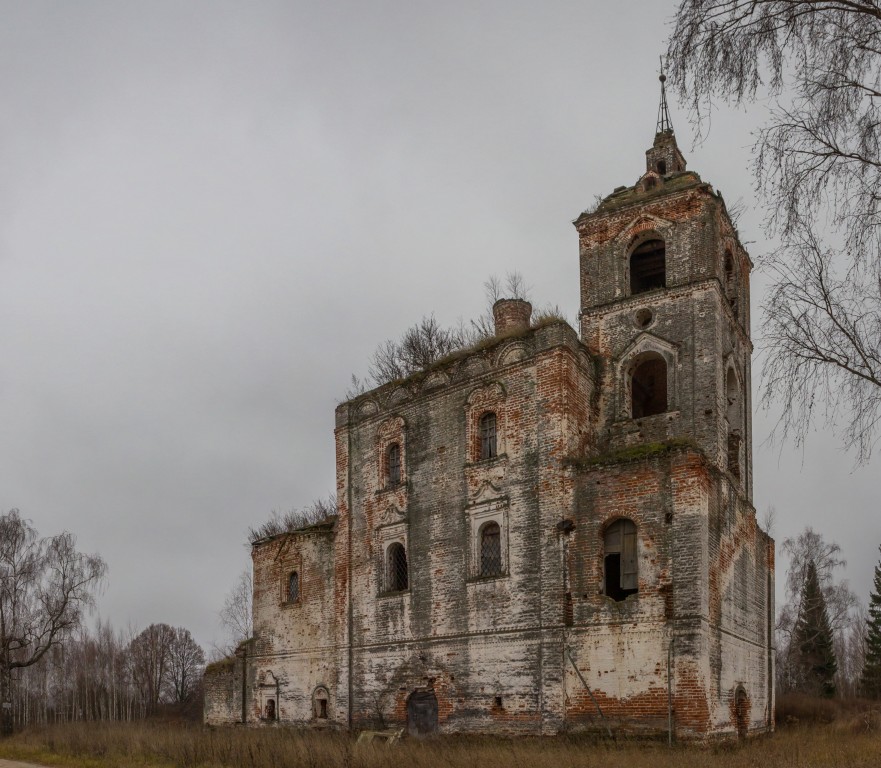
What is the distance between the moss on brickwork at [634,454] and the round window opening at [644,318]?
11.9 feet

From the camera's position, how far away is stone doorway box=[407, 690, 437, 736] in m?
18.8

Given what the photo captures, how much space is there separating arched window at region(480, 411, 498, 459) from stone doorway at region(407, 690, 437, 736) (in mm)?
5233

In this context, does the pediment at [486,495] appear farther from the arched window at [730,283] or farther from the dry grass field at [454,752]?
the arched window at [730,283]

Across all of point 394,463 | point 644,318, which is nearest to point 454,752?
point 394,463

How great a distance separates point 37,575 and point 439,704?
20657 millimetres

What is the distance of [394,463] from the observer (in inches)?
854

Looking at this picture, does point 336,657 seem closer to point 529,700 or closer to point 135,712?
point 529,700

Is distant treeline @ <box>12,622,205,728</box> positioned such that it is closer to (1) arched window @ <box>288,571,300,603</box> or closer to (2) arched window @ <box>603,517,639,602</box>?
(1) arched window @ <box>288,571,300,603</box>

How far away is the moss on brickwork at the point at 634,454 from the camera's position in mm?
16719

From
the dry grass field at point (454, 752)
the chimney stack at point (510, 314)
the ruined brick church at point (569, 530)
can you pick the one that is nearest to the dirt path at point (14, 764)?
the dry grass field at point (454, 752)

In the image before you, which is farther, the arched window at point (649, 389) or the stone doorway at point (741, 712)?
the arched window at point (649, 389)

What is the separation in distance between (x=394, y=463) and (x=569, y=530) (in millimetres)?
5676

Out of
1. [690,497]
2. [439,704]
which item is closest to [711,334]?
[690,497]

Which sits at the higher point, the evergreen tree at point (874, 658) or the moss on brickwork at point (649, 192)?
the moss on brickwork at point (649, 192)
